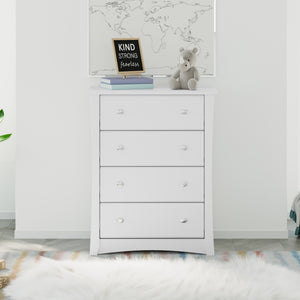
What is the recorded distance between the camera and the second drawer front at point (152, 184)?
3836 mm

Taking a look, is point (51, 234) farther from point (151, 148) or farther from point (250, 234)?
point (250, 234)

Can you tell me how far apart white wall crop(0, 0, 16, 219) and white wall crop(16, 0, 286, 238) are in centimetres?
60

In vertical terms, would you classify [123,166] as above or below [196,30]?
below

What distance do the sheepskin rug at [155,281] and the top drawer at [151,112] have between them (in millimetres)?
784

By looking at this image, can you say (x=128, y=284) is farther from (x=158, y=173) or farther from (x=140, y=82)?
(x=140, y=82)

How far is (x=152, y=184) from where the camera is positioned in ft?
12.6

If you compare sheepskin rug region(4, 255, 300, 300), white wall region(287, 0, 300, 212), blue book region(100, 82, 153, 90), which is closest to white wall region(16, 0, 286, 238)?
blue book region(100, 82, 153, 90)

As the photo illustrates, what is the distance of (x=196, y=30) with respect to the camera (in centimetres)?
418

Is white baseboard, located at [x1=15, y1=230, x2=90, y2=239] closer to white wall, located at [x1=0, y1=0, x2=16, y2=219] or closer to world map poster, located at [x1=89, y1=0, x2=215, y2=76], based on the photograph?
white wall, located at [x1=0, y1=0, x2=16, y2=219]

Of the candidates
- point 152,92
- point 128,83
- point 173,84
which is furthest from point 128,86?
point 173,84

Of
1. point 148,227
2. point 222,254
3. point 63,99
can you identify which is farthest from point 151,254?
point 63,99

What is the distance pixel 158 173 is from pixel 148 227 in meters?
0.33

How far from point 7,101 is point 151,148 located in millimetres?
1501

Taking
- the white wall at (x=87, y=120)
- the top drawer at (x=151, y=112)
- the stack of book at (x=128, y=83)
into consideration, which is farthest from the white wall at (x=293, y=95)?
the stack of book at (x=128, y=83)
